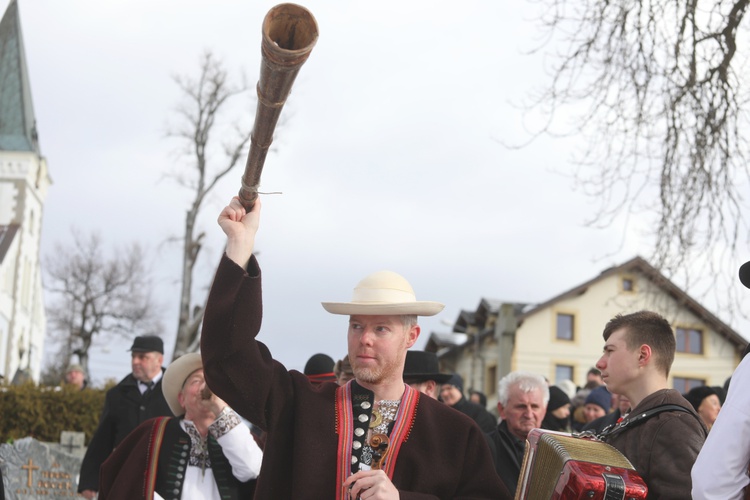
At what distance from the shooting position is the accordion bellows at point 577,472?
4.12 meters

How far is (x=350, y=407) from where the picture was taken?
452 centimetres

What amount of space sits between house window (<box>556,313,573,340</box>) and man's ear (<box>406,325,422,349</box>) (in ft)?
152

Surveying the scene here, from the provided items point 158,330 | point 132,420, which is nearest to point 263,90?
point 132,420

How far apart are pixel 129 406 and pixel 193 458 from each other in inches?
173

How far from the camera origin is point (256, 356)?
420cm

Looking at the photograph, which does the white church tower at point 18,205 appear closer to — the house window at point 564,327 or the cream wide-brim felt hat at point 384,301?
the house window at point 564,327

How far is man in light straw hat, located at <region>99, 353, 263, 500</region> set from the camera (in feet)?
18.6

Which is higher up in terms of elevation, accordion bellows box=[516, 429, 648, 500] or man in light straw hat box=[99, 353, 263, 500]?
accordion bellows box=[516, 429, 648, 500]

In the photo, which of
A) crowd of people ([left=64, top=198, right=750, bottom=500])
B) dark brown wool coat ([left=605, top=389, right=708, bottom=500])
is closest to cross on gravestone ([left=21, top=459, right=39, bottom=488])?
crowd of people ([left=64, top=198, right=750, bottom=500])

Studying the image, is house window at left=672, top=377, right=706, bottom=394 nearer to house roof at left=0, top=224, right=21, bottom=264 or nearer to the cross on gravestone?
house roof at left=0, top=224, right=21, bottom=264

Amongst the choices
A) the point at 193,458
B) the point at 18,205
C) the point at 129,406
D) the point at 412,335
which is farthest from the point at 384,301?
the point at 18,205

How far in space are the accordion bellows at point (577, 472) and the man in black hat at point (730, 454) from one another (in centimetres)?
29

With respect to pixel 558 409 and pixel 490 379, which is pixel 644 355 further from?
→ pixel 490 379

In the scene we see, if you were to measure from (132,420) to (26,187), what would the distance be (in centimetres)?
6623
